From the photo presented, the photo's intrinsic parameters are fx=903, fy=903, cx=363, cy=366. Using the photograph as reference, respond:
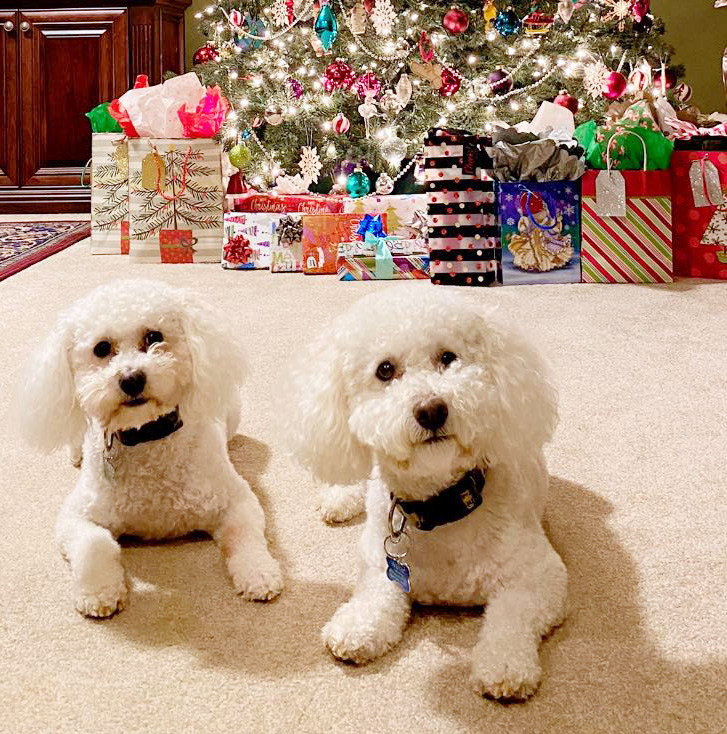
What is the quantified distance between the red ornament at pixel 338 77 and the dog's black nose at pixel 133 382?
3102mm

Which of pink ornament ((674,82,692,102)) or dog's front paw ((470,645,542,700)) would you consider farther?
pink ornament ((674,82,692,102))

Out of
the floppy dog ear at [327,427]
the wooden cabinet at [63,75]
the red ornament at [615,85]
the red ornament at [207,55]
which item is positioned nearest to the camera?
the floppy dog ear at [327,427]

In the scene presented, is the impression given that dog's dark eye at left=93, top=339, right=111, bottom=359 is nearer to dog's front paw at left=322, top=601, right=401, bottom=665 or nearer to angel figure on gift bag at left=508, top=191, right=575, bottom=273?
dog's front paw at left=322, top=601, right=401, bottom=665

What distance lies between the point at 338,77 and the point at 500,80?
716 mm

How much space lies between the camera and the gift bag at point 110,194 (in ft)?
12.5

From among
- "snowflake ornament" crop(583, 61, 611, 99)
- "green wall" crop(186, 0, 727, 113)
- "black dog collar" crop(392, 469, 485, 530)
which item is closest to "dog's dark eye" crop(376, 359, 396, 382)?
"black dog collar" crop(392, 469, 485, 530)

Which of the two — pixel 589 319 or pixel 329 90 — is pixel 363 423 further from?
pixel 329 90

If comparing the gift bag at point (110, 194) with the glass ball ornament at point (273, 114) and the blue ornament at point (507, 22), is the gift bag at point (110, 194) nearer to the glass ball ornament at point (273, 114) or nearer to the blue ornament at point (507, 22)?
the glass ball ornament at point (273, 114)

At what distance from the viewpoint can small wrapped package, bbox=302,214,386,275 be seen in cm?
340

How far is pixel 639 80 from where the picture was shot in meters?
→ 3.51

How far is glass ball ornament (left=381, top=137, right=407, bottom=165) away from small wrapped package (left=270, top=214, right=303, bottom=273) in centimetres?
88

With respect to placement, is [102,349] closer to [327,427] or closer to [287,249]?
[327,427]

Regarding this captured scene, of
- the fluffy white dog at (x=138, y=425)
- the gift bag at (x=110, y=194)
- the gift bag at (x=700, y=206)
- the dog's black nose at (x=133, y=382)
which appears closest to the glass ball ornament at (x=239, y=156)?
the gift bag at (x=110, y=194)

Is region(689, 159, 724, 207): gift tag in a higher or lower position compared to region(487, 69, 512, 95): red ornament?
lower
